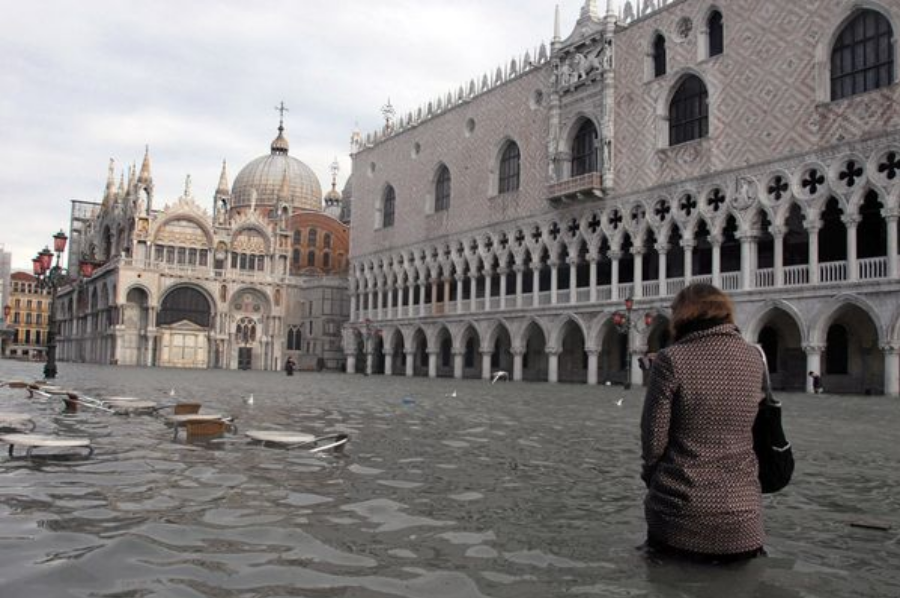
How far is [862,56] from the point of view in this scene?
24.5 m

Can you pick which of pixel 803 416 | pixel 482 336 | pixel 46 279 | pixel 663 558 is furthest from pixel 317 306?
pixel 663 558

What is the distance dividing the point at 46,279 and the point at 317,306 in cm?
3523

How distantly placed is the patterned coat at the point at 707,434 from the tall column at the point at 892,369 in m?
21.9

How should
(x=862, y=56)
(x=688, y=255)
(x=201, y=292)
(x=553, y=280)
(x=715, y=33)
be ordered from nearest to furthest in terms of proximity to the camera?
(x=862, y=56) → (x=688, y=255) → (x=715, y=33) → (x=553, y=280) → (x=201, y=292)

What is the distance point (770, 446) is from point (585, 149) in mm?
32231

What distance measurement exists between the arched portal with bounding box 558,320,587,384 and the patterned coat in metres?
32.5

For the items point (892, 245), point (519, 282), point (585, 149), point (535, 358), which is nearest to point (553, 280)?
point (519, 282)

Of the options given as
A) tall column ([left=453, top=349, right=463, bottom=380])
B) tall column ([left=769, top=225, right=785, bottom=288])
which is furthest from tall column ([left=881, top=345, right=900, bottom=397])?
tall column ([left=453, top=349, right=463, bottom=380])

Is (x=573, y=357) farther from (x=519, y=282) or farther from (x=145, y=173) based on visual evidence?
(x=145, y=173)

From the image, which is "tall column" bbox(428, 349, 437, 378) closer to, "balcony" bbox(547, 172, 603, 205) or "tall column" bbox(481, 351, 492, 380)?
"tall column" bbox(481, 351, 492, 380)

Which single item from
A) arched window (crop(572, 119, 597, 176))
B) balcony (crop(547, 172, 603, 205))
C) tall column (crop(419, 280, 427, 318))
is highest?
arched window (crop(572, 119, 597, 176))

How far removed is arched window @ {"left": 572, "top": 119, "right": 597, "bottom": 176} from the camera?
3462 cm

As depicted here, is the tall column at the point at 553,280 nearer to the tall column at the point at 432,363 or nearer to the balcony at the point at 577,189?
the balcony at the point at 577,189

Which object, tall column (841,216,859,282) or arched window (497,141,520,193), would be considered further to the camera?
arched window (497,141,520,193)
